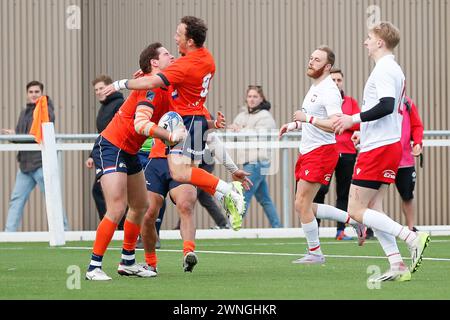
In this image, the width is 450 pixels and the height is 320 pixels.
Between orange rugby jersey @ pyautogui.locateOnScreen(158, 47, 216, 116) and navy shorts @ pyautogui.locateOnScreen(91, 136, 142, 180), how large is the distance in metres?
0.68

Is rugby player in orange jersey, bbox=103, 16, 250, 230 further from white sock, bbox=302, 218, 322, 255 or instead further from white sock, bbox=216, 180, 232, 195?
white sock, bbox=302, 218, 322, 255

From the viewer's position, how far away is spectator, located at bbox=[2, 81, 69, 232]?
60.9 feet

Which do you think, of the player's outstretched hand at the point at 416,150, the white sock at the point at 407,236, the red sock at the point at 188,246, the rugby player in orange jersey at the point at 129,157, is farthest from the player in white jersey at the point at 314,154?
the player's outstretched hand at the point at 416,150

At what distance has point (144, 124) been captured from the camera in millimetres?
10922

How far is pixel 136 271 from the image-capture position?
11.6m

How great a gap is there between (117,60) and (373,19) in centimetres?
439

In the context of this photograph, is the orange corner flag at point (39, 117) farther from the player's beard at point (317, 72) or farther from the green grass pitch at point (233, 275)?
the player's beard at point (317, 72)

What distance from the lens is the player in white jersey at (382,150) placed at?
419 inches

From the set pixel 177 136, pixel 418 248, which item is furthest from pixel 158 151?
pixel 418 248

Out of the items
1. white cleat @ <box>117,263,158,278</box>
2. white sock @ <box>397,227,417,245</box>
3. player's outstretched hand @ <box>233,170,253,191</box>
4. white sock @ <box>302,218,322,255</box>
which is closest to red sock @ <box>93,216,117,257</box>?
white cleat @ <box>117,263,158,278</box>

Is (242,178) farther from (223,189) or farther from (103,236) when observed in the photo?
(103,236)

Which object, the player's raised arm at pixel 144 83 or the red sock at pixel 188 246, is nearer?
the player's raised arm at pixel 144 83

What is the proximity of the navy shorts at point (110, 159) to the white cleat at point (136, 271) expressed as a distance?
92 centimetres
